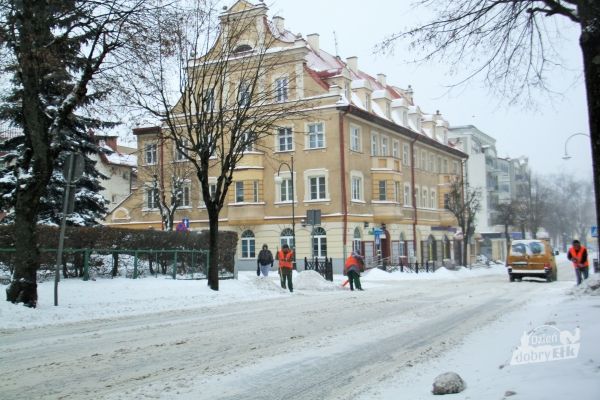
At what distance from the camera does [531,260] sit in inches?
1139

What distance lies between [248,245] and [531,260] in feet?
69.3

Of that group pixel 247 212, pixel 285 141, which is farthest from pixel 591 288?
pixel 247 212

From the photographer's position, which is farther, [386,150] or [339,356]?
[386,150]

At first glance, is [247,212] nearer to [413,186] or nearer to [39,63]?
[413,186]

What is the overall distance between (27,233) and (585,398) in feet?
40.3

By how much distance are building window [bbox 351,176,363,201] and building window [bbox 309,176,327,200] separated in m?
2.10

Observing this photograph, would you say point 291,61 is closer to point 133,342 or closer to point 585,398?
point 133,342

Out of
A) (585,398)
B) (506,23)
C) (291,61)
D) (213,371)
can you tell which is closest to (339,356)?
(213,371)

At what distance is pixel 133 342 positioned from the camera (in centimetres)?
1009

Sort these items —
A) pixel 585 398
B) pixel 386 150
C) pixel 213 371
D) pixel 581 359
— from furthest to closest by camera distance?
pixel 386 150 → pixel 213 371 → pixel 581 359 → pixel 585 398

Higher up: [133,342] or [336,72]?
[336,72]

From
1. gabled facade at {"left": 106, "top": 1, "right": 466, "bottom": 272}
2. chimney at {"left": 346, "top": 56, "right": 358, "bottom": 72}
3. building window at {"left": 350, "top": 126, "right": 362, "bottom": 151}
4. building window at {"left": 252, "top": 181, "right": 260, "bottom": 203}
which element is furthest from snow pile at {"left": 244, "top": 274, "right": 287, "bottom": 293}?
chimney at {"left": 346, "top": 56, "right": 358, "bottom": 72}

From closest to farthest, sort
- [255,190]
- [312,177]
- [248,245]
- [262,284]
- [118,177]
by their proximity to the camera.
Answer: [262,284] < [312,177] < [255,190] < [248,245] < [118,177]

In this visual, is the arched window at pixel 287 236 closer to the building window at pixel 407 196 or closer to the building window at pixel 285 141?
the building window at pixel 285 141
